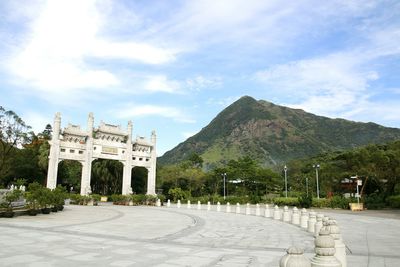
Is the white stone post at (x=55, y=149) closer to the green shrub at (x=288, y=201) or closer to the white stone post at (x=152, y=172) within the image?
the white stone post at (x=152, y=172)

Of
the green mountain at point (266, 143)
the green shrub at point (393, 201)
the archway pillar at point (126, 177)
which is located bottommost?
the green shrub at point (393, 201)

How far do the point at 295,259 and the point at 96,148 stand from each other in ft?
138

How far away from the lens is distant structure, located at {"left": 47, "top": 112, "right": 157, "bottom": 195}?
39938mm

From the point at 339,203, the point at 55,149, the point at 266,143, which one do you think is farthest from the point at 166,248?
the point at 266,143

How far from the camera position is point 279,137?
611 ft

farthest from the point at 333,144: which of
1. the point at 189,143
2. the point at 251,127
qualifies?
the point at 189,143

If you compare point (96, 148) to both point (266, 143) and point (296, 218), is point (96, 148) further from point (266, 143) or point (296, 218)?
point (266, 143)

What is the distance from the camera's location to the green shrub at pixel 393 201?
32.8 metres

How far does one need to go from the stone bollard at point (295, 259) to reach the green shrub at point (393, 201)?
34.0 metres

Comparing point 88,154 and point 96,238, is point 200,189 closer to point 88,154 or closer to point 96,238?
point 88,154

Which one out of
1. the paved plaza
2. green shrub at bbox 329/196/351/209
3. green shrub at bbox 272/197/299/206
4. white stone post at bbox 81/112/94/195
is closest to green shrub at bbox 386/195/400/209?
green shrub at bbox 329/196/351/209

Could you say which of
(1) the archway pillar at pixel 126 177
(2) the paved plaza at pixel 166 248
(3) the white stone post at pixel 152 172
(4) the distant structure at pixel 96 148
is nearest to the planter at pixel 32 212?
(2) the paved plaza at pixel 166 248

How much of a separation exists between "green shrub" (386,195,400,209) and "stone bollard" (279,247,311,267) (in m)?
34.0

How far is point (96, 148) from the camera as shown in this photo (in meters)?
43.6
